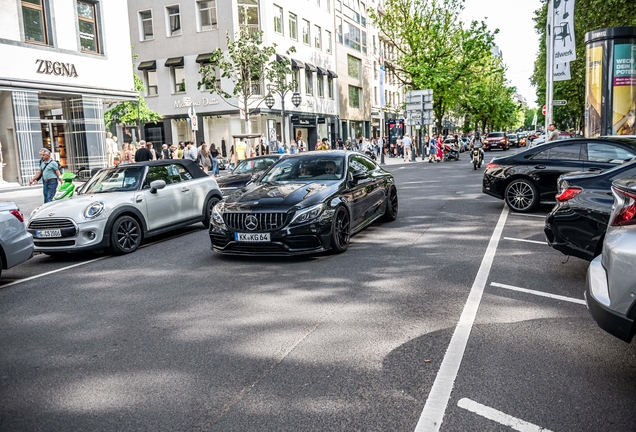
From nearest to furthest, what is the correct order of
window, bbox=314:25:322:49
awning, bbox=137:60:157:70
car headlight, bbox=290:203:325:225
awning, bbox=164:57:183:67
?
1. car headlight, bbox=290:203:325:225
2. awning, bbox=164:57:183:67
3. awning, bbox=137:60:157:70
4. window, bbox=314:25:322:49

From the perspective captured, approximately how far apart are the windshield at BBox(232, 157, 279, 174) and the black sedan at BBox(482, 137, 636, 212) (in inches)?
215

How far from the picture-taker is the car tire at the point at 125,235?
9016 millimetres

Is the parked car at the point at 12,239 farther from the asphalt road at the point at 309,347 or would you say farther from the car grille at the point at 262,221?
the car grille at the point at 262,221

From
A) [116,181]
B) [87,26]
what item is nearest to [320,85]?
[87,26]

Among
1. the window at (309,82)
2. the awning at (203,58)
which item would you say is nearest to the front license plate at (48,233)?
the awning at (203,58)

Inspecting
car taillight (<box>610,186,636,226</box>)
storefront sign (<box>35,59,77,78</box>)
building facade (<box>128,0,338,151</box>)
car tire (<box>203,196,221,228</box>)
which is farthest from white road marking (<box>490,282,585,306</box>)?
building facade (<box>128,0,338,151</box>)

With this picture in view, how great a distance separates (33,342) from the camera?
4.98 metres

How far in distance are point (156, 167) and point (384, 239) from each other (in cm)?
437

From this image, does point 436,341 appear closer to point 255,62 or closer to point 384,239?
point 384,239

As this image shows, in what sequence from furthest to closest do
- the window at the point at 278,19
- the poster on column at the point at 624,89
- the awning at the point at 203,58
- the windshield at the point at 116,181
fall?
the window at the point at 278,19
the awning at the point at 203,58
the poster on column at the point at 624,89
the windshield at the point at 116,181

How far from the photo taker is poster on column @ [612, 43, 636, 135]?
58.8 feet

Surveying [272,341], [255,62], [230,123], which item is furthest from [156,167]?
[230,123]

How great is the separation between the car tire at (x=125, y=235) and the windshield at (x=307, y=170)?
90.4 inches

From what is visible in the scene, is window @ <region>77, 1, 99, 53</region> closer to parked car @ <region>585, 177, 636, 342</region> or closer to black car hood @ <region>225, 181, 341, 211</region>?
black car hood @ <region>225, 181, 341, 211</region>
